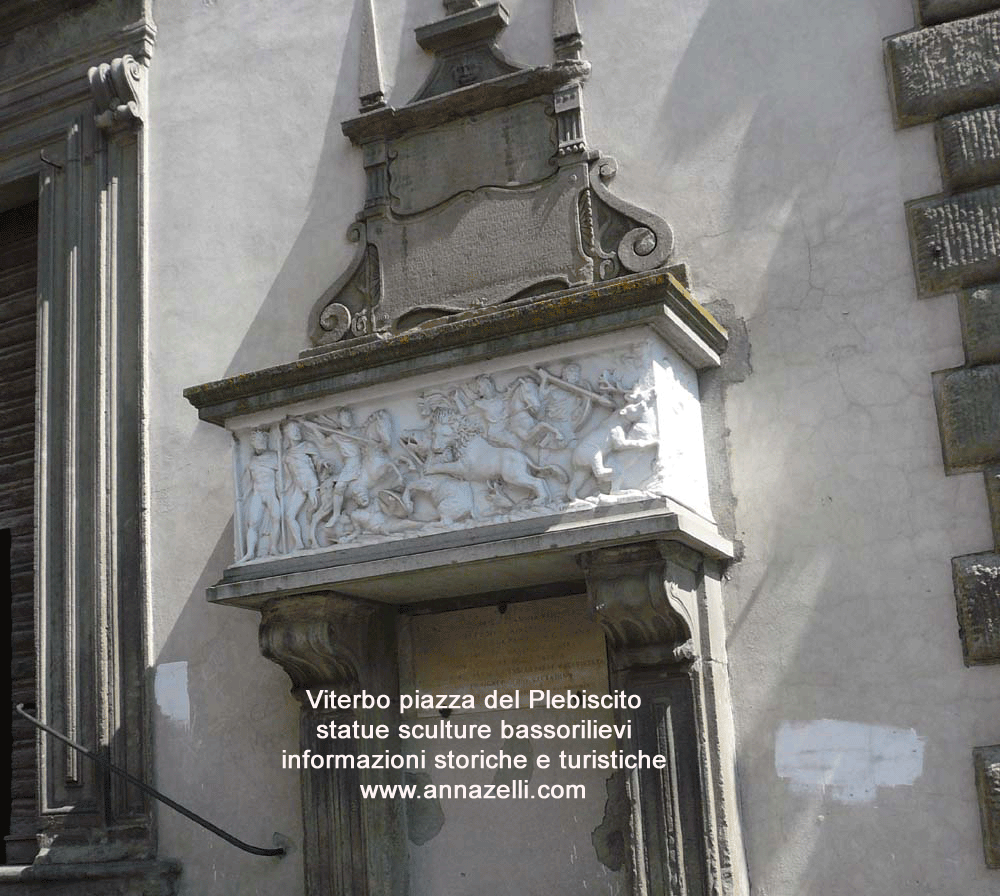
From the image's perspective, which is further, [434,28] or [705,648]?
[434,28]

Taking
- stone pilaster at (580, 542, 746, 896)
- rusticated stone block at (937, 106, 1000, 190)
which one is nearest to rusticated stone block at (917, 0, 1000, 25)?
rusticated stone block at (937, 106, 1000, 190)

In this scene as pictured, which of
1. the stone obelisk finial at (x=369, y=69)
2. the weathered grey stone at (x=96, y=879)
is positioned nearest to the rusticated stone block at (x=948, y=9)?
the stone obelisk finial at (x=369, y=69)

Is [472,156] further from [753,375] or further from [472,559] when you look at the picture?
[472,559]

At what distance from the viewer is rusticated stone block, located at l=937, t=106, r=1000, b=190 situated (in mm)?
5879

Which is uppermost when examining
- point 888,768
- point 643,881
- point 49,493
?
point 49,493

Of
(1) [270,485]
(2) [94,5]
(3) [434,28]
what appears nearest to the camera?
(1) [270,485]

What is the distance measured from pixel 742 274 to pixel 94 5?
437 centimetres

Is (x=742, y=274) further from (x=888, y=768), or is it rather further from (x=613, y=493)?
(x=888, y=768)

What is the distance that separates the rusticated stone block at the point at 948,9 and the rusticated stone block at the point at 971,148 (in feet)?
1.45

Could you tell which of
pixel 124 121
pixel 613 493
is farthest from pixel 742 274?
pixel 124 121

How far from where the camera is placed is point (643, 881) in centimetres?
572

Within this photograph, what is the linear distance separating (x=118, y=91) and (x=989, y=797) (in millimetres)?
5773

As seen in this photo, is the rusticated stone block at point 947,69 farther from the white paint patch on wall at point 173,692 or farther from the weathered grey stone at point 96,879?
the weathered grey stone at point 96,879

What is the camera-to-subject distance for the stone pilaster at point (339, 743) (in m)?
6.37
